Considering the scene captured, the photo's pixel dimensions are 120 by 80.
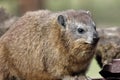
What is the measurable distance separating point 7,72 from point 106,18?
13.9m

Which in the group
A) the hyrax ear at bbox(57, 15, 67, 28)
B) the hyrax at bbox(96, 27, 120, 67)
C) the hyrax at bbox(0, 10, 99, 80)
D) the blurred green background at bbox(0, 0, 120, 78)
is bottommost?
the blurred green background at bbox(0, 0, 120, 78)

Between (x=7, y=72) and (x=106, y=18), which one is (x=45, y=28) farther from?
(x=106, y=18)

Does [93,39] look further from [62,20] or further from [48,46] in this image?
[48,46]

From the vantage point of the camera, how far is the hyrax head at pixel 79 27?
8.41m

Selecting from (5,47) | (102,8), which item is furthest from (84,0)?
(5,47)

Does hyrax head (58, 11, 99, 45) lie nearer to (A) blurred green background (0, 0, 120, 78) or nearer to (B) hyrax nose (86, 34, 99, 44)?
(B) hyrax nose (86, 34, 99, 44)

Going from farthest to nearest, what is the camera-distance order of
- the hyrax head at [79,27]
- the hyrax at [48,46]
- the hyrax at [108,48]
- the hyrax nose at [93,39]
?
1. the hyrax at [108,48]
2. the hyrax at [48,46]
3. the hyrax head at [79,27]
4. the hyrax nose at [93,39]

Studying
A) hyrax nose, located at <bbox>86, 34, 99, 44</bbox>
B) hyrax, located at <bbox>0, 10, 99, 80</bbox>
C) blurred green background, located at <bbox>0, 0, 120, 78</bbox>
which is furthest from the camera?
blurred green background, located at <bbox>0, 0, 120, 78</bbox>

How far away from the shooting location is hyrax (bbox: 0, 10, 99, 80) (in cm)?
859

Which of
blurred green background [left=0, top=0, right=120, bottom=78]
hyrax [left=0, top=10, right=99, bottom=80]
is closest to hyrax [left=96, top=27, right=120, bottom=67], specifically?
hyrax [left=0, top=10, right=99, bottom=80]

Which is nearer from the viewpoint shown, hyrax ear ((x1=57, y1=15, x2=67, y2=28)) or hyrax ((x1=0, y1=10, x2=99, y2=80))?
hyrax ((x1=0, y1=10, x2=99, y2=80))

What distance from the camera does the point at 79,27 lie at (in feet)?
28.2

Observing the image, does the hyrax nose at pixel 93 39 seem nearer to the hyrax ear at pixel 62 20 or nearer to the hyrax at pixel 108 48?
the hyrax ear at pixel 62 20

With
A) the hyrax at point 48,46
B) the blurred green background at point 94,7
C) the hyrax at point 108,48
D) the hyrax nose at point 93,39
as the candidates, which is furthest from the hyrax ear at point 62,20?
the blurred green background at point 94,7
